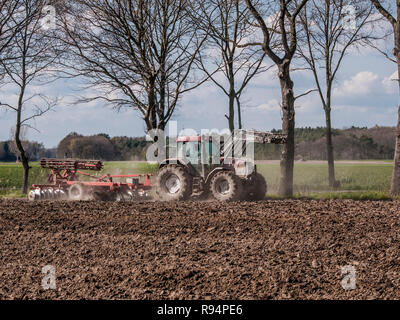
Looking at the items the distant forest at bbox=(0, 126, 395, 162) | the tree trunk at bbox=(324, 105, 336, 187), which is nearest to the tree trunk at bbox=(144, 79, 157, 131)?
the tree trunk at bbox=(324, 105, 336, 187)

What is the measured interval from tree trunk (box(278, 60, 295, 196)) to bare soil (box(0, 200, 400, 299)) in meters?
4.03

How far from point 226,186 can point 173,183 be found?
81.2 inches

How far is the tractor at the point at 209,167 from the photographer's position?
53.9 ft

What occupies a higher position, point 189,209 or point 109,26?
point 109,26

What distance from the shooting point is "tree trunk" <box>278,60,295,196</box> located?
1886 centimetres

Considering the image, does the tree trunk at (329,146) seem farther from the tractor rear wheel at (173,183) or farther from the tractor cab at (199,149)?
the tractor rear wheel at (173,183)

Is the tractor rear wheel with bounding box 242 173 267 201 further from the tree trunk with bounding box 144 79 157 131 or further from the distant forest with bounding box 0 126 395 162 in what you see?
the distant forest with bounding box 0 126 395 162

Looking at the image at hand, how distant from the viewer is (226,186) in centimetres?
1631

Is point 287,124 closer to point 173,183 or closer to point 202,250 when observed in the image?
point 173,183

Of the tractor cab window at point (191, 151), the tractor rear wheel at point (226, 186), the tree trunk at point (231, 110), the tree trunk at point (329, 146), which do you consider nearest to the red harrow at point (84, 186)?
the tractor cab window at point (191, 151)
